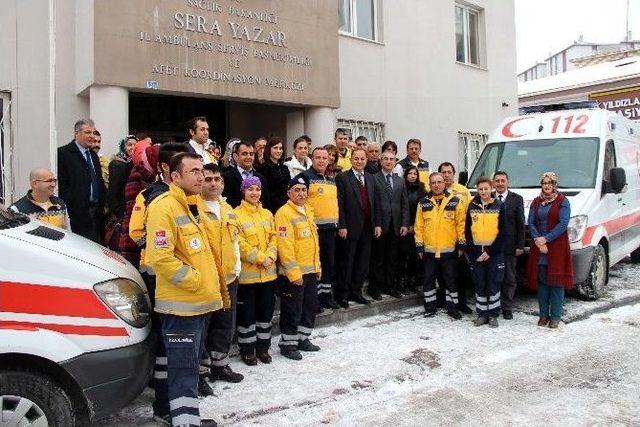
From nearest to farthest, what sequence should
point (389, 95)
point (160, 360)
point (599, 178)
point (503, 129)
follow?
point (160, 360) < point (599, 178) < point (503, 129) < point (389, 95)

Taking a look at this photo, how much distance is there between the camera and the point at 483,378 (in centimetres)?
488

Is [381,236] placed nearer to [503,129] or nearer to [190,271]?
[503,129]

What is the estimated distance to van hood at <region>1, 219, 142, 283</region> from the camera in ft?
10.9

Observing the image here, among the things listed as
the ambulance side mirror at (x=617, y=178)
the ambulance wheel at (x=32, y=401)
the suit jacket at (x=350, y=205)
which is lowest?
the ambulance wheel at (x=32, y=401)

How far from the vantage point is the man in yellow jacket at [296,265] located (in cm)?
530

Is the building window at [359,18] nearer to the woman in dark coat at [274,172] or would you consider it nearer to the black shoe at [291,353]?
the woman in dark coat at [274,172]

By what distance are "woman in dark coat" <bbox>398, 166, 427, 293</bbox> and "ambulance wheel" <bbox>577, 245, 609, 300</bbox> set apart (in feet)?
6.94

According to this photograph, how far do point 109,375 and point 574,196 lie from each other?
599cm

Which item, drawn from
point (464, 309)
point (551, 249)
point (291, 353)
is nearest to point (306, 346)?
point (291, 353)

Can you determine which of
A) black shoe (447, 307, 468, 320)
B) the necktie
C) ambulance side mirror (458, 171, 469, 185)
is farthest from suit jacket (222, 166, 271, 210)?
ambulance side mirror (458, 171, 469, 185)

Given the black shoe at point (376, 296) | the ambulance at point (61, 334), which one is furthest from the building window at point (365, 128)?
the ambulance at point (61, 334)

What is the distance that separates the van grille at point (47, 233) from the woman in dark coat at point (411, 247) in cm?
459

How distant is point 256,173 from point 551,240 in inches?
131

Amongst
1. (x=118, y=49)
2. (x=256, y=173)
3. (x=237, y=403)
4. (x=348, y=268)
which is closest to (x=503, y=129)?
(x=348, y=268)
